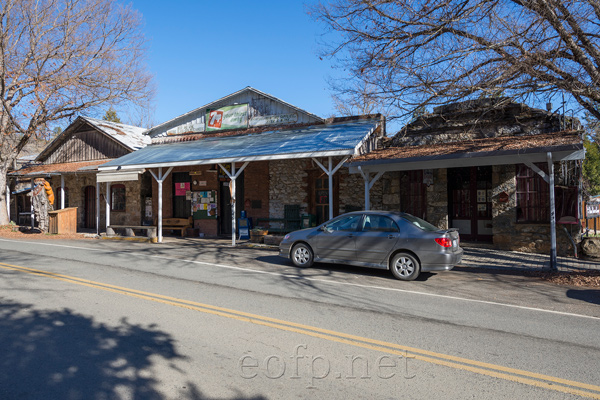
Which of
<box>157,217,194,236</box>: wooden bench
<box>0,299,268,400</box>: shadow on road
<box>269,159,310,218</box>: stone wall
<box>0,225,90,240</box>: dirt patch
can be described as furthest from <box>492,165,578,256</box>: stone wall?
<box>0,225,90,240</box>: dirt patch

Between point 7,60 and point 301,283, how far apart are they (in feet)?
67.3

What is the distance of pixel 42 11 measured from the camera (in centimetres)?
2048

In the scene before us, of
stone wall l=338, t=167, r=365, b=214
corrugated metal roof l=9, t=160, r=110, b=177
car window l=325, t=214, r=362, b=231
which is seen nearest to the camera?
car window l=325, t=214, r=362, b=231

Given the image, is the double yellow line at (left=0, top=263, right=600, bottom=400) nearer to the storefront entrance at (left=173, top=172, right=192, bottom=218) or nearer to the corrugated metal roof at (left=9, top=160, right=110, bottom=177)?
the storefront entrance at (left=173, top=172, right=192, bottom=218)

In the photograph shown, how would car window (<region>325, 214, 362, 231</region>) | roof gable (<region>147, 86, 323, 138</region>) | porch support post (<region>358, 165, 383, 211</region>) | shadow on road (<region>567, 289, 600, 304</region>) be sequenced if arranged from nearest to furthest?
shadow on road (<region>567, 289, 600, 304</region>) < car window (<region>325, 214, 362, 231</region>) < porch support post (<region>358, 165, 383, 211</region>) < roof gable (<region>147, 86, 323, 138</region>)

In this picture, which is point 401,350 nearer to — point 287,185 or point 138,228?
point 287,185

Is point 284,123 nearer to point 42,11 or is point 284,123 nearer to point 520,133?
point 520,133

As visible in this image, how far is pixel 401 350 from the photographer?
457cm

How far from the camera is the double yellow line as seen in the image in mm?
3736

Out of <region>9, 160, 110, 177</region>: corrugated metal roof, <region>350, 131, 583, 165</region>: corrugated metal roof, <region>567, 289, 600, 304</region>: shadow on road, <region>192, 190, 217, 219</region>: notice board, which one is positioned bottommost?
<region>567, 289, 600, 304</region>: shadow on road

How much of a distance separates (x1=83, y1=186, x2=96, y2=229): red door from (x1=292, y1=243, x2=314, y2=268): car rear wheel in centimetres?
1691

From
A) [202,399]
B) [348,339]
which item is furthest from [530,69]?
[202,399]

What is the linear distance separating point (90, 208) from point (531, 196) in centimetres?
2145

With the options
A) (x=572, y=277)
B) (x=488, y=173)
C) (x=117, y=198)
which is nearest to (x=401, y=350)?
(x=572, y=277)
